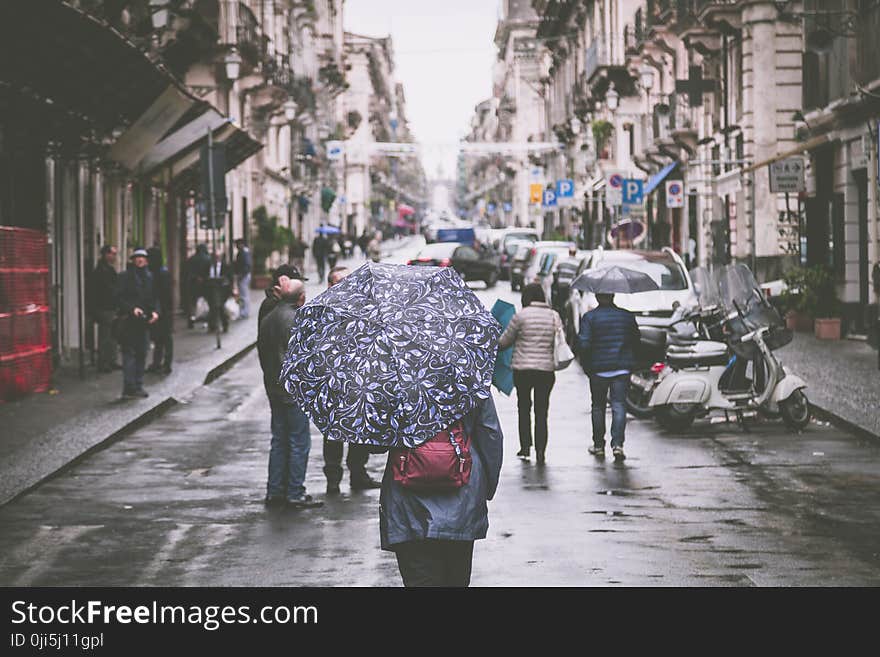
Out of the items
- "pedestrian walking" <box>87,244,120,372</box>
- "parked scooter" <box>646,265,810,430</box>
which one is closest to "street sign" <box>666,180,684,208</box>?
"pedestrian walking" <box>87,244,120,372</box>

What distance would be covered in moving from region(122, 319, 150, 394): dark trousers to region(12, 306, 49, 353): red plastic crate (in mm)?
1201

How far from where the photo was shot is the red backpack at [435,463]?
20.9ft

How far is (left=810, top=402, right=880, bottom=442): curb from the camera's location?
51.2 ft

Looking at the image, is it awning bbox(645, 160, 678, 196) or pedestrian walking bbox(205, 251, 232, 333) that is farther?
awning bbox(645, 160, 678, 196)

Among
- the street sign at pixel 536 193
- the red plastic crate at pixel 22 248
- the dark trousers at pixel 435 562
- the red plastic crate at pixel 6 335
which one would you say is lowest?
the dark trousers at pixel 435 562

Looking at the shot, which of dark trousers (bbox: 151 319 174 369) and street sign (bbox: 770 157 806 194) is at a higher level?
street sign (bbox: 770 157 806 194)

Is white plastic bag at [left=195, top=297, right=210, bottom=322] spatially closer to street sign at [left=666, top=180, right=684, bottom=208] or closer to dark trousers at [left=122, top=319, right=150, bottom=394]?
street sign at [left=666, top=180, right=684, bottom=208]

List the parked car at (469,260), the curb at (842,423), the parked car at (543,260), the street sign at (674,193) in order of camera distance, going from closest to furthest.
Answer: the curb at (842,423) → the parked car at (543,260) → the street sign at (674,193) → the parked car at (469,260)

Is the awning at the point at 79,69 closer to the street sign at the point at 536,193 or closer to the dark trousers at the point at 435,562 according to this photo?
the dark trousers at the point at 435,562

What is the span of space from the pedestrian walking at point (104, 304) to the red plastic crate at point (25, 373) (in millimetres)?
1182

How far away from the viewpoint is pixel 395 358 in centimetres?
629

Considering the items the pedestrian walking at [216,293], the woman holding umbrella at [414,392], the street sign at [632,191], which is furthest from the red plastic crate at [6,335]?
the street sign at [632,191]

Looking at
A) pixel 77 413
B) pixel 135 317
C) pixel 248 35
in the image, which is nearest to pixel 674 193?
pixel 248 35
